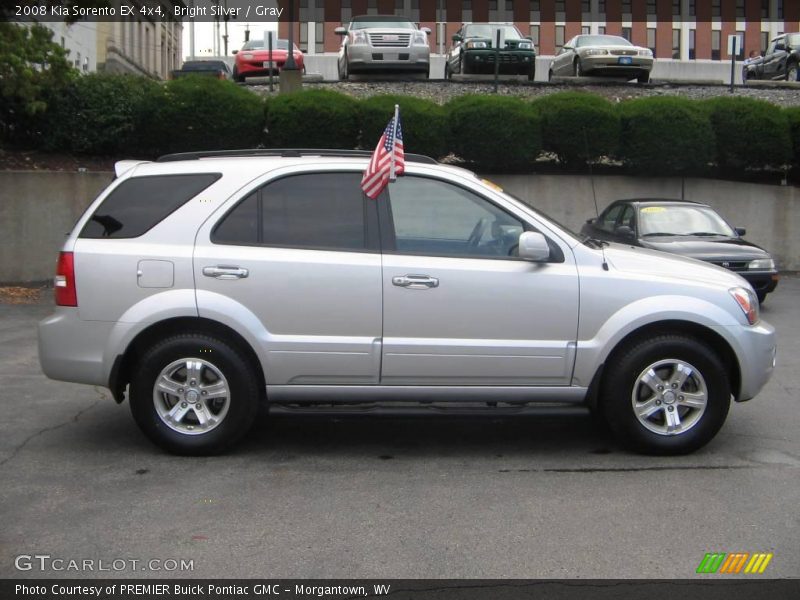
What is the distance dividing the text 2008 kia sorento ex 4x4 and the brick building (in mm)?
60574

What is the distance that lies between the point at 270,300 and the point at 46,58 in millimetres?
10638

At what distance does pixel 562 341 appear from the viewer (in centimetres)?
600

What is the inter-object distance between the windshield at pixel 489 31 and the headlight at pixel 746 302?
18984 mm

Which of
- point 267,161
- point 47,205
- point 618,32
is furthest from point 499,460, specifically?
point 618,32

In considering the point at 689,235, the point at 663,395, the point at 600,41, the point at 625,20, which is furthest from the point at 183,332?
the point at 625,20

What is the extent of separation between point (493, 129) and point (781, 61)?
58.4 ft

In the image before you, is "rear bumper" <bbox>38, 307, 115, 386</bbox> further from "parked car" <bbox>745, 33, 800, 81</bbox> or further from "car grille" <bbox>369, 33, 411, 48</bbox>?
"parked car" <bbox>745, 33, 800, 81</bbox>

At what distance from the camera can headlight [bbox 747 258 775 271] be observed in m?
12.4

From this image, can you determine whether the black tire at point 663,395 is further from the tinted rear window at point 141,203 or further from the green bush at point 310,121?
the green bush at point 310,121

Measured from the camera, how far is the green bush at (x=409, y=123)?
1560 cm

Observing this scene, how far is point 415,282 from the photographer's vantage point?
A: 19.4ft

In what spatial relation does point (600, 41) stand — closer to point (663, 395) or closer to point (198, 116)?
point (198, 116)

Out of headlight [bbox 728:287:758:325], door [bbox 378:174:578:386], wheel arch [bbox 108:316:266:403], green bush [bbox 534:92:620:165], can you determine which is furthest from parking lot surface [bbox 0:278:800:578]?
green bush [bbox 534:92:620:165]

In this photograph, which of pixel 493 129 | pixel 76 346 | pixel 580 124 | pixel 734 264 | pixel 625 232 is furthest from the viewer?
pixel 580 124
